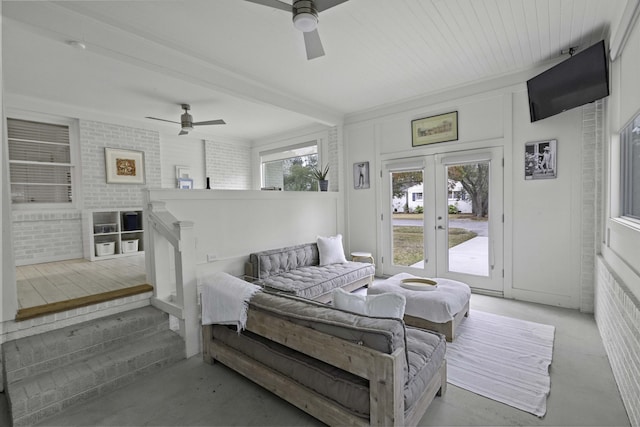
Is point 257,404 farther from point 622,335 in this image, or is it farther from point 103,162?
point 103,162

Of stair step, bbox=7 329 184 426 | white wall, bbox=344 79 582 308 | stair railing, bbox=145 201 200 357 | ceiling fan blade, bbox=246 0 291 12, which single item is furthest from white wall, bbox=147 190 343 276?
ceiling fan blade, bbox=246 0 291 12

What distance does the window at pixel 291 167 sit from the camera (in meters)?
6.56

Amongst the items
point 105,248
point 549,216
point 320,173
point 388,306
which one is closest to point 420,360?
point 388,306

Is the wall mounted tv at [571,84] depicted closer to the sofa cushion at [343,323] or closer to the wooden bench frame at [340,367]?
the wooden bench frame at [340,367]

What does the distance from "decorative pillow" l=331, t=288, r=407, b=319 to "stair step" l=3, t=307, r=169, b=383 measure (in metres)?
2.03

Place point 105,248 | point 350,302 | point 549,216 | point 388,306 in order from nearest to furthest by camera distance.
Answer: point 388,306
point 350,302
point 549,216
point 105,248

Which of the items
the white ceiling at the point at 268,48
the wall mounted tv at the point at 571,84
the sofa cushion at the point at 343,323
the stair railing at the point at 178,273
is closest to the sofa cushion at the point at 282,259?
the stair railing at the point at 178,273

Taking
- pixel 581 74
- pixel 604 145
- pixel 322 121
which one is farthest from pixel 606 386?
pixel 322 121

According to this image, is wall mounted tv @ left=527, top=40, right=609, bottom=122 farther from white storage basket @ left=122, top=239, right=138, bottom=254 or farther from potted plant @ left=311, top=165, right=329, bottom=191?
white storage basket @ left=122, top=239, right=138, bottom=254

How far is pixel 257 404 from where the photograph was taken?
2115mm

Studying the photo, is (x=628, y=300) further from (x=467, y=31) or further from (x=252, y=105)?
(x=252, y=105)

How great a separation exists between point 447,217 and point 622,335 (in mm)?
2643

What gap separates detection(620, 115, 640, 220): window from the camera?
2.38m

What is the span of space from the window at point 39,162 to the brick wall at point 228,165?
8.28 feet
